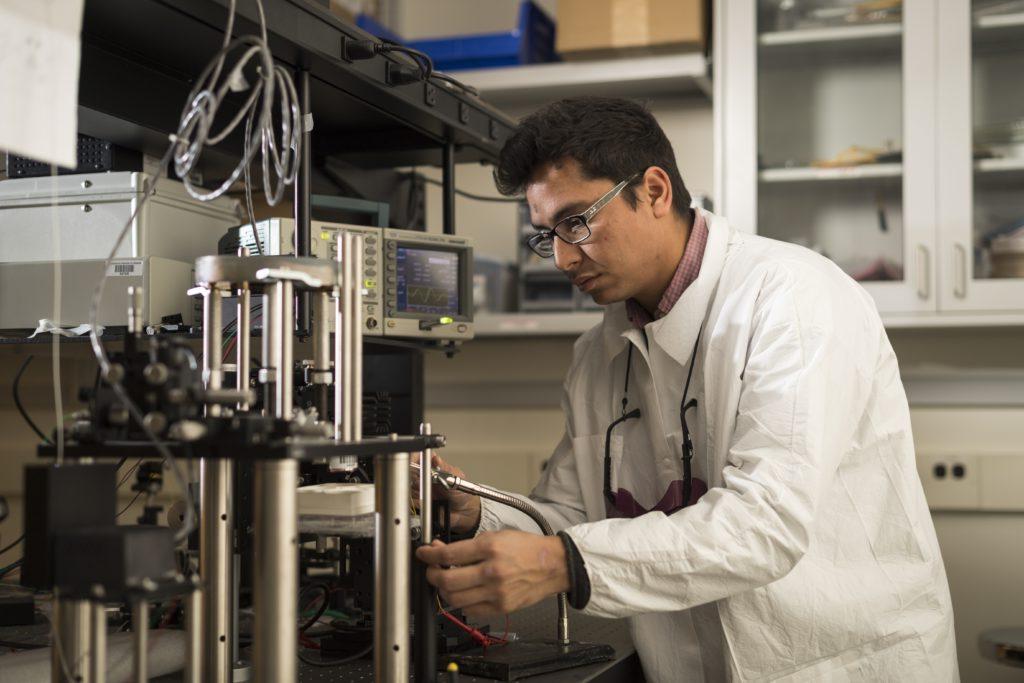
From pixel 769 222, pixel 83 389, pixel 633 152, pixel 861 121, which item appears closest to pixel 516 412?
pixel 769 222

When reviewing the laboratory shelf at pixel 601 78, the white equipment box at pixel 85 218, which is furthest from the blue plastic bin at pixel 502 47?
the white equipment box at pixel 85 218

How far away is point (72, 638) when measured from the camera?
818 mm

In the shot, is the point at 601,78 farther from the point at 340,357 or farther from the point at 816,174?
the point at 340,357

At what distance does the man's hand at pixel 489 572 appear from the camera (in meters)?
1.06

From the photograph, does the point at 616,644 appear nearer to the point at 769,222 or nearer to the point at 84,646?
the point at 84,646

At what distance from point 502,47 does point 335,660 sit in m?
1.92

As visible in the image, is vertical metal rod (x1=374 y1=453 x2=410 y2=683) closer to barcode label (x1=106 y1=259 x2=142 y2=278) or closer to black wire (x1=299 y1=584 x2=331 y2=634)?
black wire (x1=299 y1=584 x2=331 y2=634)

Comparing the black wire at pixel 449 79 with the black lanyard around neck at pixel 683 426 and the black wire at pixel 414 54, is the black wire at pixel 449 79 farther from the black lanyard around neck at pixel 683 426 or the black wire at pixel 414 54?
the black lanyard around neck at pixel 683 426

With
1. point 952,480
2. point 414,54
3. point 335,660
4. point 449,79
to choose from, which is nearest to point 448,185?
point 449,79

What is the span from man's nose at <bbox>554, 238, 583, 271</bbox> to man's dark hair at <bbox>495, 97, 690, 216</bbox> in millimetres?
110

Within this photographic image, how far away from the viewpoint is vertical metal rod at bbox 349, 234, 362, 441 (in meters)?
0.95

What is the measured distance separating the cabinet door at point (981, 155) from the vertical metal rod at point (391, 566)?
6.11 ft

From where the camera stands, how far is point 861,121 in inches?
101

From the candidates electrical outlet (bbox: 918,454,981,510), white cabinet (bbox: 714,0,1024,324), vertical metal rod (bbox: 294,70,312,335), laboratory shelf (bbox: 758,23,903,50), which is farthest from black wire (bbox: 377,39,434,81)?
electrical outlet (bbox: 918,454,981,510)
